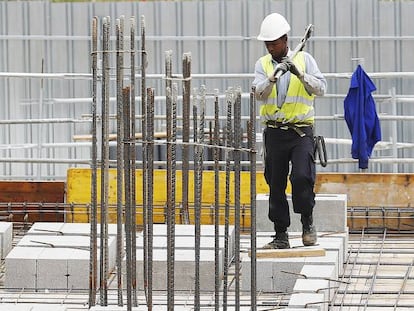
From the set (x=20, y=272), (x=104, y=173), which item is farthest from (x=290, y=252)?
(x=104, y=173)

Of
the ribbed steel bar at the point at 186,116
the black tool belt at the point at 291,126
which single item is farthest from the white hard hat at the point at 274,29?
the ribbed steel bar at the point at 186,116

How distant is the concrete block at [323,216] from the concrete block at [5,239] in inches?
81.7

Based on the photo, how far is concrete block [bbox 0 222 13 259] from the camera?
1184 centimetres

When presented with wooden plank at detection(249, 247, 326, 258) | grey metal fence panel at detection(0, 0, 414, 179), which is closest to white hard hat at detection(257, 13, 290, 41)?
wooden plank at detection(249, 247, 326, 258)

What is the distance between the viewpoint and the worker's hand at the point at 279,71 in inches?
412

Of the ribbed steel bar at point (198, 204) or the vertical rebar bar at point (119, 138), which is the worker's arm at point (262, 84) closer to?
the ribbed steel bar at point (198, 204)

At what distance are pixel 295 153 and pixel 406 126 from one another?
25.0ft

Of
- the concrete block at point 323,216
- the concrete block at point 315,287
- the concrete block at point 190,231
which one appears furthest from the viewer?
the concrete block at point 323,216

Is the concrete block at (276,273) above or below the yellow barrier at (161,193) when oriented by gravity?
below

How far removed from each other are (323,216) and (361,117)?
5.08ft

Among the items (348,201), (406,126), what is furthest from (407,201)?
(406,126)

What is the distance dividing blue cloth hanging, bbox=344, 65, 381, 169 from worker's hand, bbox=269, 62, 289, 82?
9.86 ft

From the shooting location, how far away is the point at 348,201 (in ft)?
45.7

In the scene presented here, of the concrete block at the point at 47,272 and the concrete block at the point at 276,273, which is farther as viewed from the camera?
the concrete block at the point at 47,272
